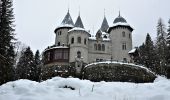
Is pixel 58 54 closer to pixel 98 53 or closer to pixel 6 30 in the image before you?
pixel 98 53

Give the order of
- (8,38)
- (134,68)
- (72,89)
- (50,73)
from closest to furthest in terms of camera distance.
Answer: (72,89) < (8,38) < (134,68) < (50,73)

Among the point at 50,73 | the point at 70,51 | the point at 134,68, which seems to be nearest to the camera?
the point at 134,68

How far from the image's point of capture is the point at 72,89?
Answer: 12094 millimetres

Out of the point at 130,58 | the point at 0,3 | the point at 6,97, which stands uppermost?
the point at 0,3

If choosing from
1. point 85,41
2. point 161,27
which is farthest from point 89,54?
point 161,27

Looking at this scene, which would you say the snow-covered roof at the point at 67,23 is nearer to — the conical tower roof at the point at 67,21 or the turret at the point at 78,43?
the conical tower roof at the point at 67,21

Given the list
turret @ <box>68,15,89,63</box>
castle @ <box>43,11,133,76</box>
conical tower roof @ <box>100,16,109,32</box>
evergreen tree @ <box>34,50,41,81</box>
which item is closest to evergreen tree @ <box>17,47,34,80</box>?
evergreen tree @ <box>34,50,41,81</box>

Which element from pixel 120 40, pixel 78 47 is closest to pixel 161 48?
pixel 120 40

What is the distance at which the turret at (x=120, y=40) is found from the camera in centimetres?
5106

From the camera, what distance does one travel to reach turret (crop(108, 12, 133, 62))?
5106 cm

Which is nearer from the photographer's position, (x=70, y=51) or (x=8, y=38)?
(x=8, y=38)

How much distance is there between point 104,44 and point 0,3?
2520 cm

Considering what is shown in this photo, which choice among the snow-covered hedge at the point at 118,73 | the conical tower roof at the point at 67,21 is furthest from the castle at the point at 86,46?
the snow-covered hedge at the point at 118,73

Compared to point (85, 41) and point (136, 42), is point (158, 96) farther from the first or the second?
point (136, 42)
